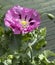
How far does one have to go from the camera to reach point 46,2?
370cm

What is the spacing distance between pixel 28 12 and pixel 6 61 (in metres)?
0.26

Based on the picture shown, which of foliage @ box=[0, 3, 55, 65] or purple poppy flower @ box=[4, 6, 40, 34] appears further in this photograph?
foliage @ box=[0, 3, 55, 65]

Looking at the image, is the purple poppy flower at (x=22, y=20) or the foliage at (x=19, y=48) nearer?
the purple poppy flower at (x=22, y=20)

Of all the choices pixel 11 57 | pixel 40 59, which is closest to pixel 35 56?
pixel 40 59

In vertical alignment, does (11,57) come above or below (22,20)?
below

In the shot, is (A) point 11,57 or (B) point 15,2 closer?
(A) point 11,57

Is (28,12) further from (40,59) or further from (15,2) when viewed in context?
(15,2)

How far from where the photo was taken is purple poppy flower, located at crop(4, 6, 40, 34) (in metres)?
1.04

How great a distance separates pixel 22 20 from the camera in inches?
44.1

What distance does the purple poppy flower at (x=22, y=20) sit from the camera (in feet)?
3.43

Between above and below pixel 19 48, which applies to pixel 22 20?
above

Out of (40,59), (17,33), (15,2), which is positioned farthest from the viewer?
(15,2)

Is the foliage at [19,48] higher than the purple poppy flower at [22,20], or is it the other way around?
the purple poppy flower at [22,20]

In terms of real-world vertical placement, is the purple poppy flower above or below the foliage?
above
